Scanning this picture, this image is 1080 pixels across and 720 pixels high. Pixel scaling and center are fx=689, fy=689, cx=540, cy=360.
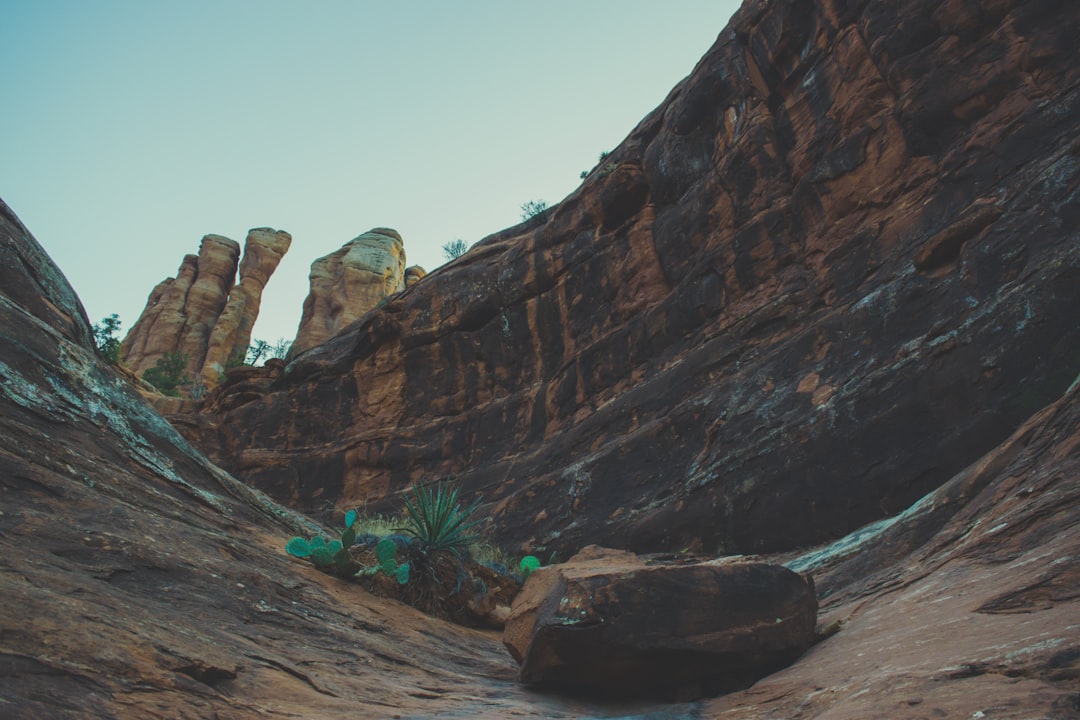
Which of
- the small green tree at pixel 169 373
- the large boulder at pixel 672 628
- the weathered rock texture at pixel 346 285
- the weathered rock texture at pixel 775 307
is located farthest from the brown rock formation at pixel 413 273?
the large boulder at pixel 672 628

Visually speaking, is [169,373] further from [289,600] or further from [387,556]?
[289,600]

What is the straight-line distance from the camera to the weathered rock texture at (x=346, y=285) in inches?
2119

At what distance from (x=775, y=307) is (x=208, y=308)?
55.5 metres

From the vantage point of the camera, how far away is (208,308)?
59.3 meters

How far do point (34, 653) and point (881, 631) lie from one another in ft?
17.1

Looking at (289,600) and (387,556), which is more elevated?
(387,556)

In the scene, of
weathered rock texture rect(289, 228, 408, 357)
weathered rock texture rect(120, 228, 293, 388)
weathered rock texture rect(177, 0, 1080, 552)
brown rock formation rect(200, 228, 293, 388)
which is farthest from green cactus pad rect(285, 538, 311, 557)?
weathered rock texture rect(120, 228, 293, 388)

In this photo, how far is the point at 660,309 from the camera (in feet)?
61.6

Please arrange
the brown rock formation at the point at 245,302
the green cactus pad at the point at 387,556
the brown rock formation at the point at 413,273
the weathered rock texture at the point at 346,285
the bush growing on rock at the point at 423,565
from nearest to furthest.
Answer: the bush growing on rock at the point at 423,565, the green cactus pad at the point at 387,556, the weathered rock texture at the point at 346,285, the brown rock formation at the point at 245,302, the brown rock formation at the point at 413,273

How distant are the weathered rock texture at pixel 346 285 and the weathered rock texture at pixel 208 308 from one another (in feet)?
22.2

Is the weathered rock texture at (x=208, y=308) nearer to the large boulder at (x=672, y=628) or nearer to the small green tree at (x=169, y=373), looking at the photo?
the small green tree at (x=169, y=373)

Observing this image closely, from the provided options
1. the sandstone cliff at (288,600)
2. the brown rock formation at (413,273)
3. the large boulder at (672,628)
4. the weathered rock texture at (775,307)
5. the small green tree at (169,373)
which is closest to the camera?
the sandstone cliff at (288,600)

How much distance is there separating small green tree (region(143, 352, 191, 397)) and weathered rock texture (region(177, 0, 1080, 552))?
26073 mm

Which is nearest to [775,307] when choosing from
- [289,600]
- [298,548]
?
[298,548]
